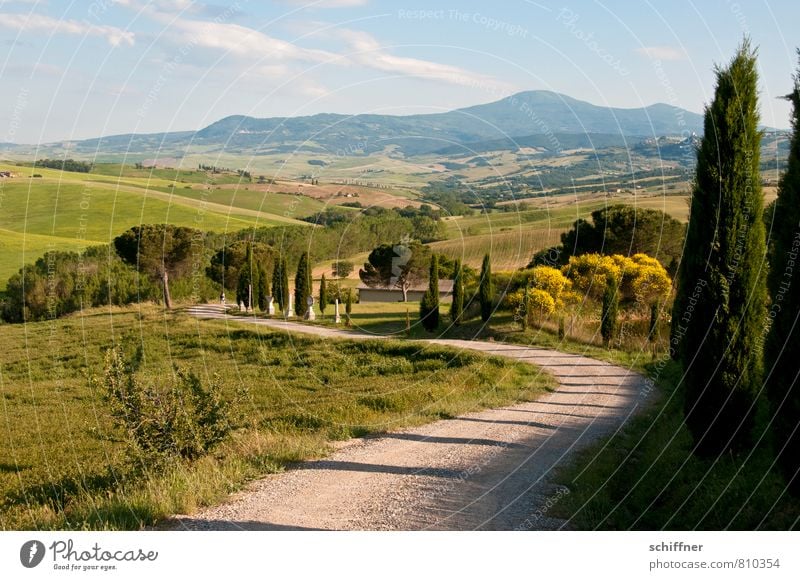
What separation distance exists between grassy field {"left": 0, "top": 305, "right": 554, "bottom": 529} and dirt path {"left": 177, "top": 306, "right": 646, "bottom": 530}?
22.9 inches

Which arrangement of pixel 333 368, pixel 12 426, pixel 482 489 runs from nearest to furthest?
pixel 482 489 → pixel 12 426 → pixel 333 368

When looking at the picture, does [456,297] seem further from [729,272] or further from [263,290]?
[729,272]

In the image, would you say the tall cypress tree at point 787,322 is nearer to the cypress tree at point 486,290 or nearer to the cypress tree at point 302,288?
the cypress tree at point 486,290

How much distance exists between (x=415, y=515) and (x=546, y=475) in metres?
2.53

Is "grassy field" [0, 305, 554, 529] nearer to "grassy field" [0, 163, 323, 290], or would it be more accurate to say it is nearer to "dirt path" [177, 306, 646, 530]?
"dirt path" [177, 306, 646, 530]

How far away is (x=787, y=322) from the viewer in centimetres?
737

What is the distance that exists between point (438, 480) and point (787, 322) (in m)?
4.65

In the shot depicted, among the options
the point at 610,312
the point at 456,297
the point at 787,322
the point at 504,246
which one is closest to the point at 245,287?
the point at 456,297

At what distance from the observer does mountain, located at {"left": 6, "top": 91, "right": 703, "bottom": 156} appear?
85.8 ft

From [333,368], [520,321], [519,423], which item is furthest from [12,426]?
[520,321]
